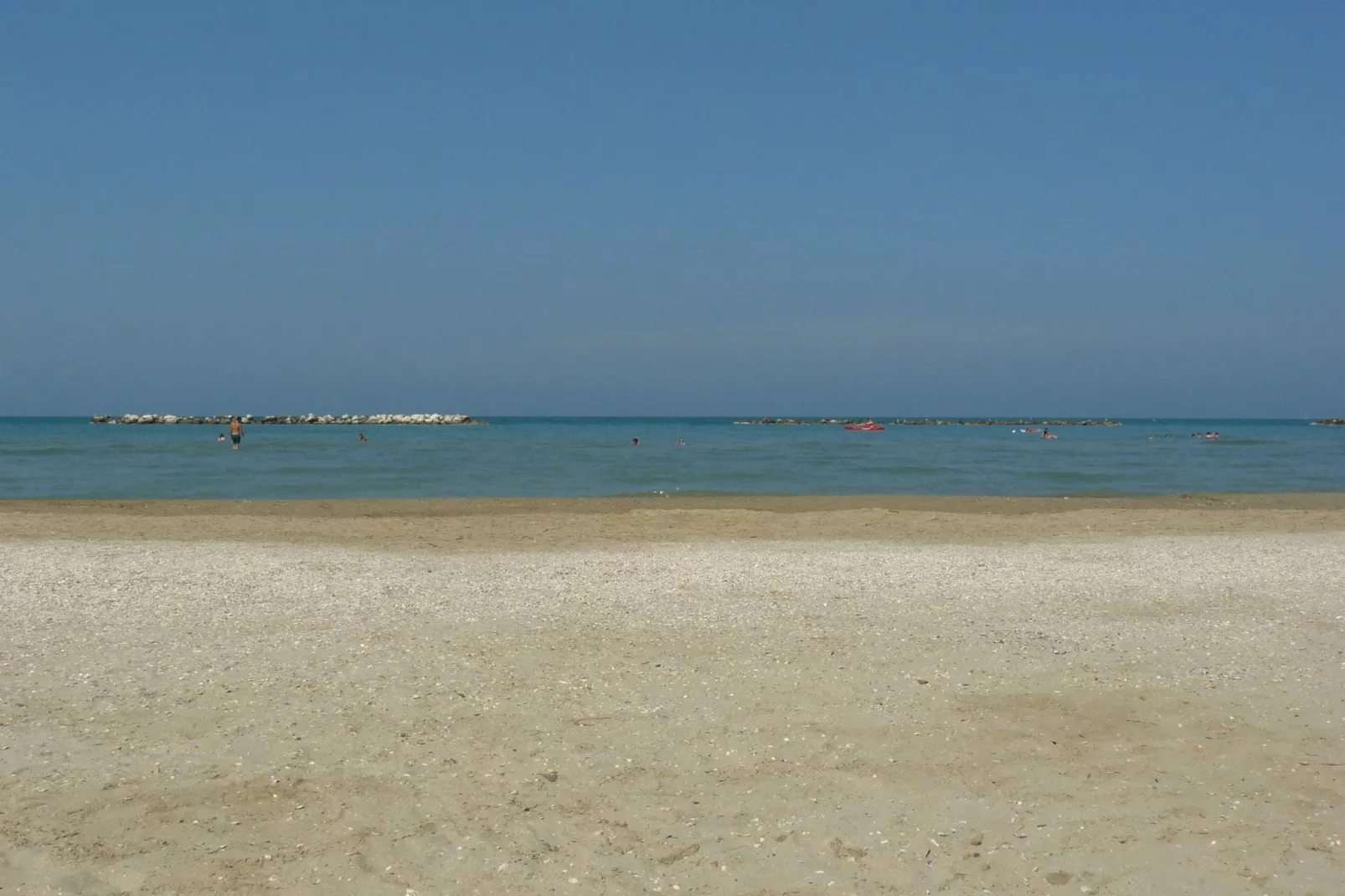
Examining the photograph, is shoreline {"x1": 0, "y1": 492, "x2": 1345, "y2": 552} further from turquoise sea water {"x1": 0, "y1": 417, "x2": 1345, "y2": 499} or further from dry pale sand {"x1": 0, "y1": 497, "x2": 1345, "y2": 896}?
dry pale sand {"x1": 0, "y1": 497, "x2": 1345, "y2": 896}

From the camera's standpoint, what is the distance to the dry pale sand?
206 inches

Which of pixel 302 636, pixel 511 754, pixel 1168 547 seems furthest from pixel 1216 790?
pixel 1168 547

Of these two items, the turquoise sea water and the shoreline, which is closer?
the shoreline

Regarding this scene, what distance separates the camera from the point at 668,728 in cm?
709

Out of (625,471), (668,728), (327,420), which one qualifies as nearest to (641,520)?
(668,728)

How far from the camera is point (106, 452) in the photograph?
48.4 meters

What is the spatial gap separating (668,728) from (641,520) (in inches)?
528

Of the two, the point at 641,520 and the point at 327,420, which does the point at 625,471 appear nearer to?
the point at 641,520

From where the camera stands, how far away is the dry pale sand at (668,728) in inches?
206

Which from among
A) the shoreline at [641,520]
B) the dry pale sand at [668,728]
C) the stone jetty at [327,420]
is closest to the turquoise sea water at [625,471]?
the shoreline at [641,520]

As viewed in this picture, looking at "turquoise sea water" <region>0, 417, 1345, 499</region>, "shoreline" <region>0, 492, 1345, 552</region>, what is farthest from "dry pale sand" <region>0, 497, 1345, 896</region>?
"turquoise sea water" <region>0, 417, 1345, 499</region>

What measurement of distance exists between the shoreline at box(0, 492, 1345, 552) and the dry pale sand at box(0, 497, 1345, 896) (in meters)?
3.99

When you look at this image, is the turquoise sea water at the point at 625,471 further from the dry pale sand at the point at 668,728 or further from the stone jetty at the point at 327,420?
the stone jetty at the point at 327,420

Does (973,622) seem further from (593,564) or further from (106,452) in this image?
(106,452)
